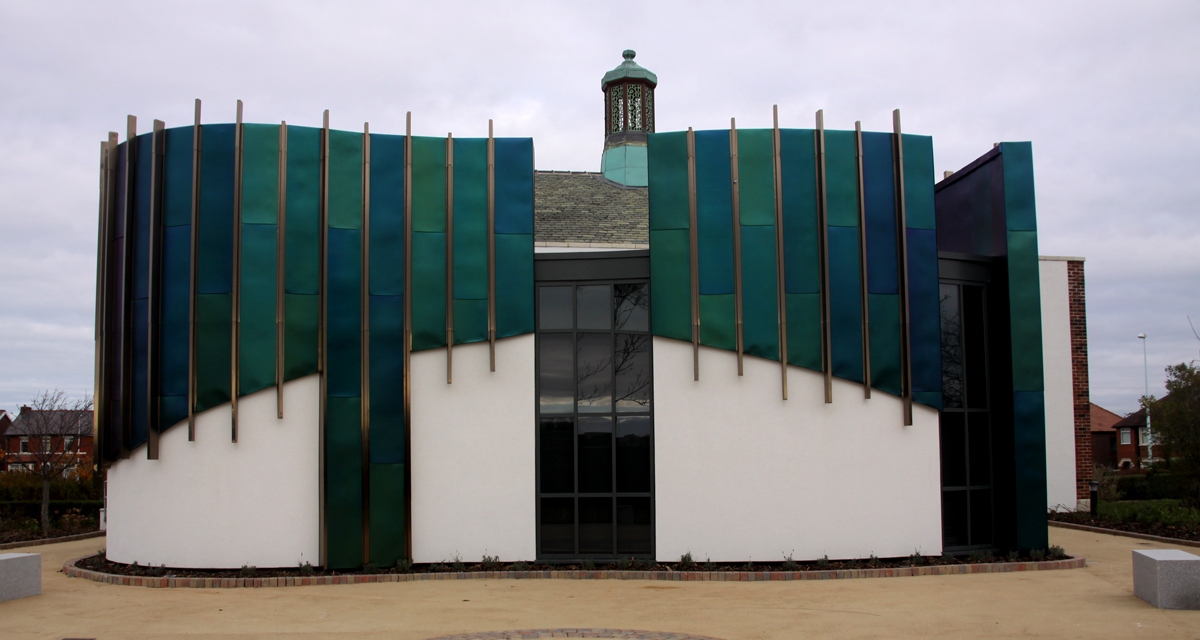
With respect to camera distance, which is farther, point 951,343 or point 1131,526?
point 1131,526

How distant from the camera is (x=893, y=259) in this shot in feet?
45.8

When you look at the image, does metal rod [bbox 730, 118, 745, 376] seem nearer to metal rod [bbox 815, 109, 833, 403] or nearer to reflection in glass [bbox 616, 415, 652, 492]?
metal rod [bbox 815, 109, 833, 403]

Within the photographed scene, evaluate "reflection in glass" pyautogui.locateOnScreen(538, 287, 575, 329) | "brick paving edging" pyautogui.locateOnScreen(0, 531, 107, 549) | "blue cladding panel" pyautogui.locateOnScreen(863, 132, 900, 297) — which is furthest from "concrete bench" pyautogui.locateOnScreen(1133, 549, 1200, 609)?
"brick paving edging" pyautogui.locateOnScreen(0, 531, 107, 549)

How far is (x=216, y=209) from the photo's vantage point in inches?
536

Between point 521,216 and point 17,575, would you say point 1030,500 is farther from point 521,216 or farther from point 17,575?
point 17,575

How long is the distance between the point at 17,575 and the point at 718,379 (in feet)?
34.3

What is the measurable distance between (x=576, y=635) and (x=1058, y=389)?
17.4 m

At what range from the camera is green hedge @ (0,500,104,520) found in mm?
21984

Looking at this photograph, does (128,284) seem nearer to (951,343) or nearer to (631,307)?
(631,307)

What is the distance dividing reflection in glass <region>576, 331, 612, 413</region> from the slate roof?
702cm

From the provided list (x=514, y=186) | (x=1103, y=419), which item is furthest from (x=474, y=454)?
(x=1103, y=419)

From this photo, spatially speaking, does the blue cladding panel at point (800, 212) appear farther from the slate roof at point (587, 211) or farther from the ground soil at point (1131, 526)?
the ground soil at point (1131, 526)

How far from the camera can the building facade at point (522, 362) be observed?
13461mm

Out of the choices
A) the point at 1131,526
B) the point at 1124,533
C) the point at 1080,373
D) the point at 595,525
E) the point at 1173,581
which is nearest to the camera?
the point at 1173,581
